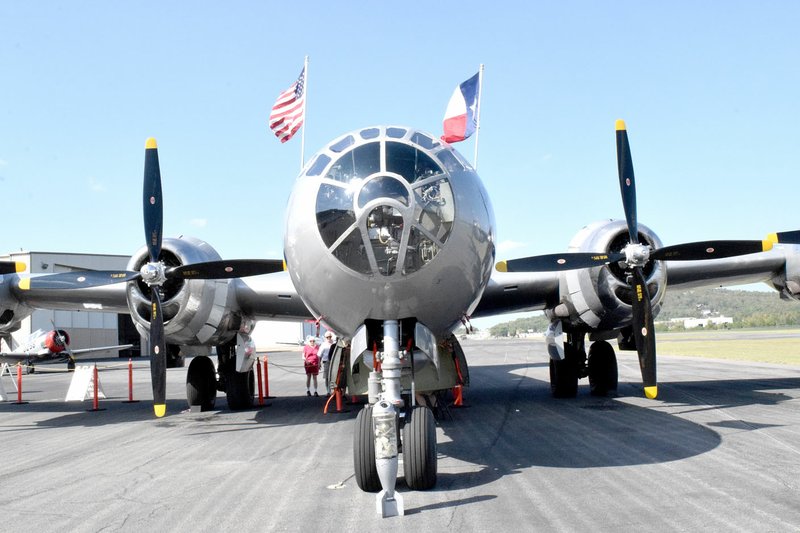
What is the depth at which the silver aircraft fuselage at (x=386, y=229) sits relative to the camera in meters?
6.59

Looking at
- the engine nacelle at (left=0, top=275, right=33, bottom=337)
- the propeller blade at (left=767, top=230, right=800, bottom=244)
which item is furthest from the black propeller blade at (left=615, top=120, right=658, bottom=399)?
the engine nacelle at (left=0, top=275, right=33, bottom=337)

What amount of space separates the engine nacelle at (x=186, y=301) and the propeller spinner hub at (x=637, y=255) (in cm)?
771

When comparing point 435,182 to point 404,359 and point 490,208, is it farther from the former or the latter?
point 404,359

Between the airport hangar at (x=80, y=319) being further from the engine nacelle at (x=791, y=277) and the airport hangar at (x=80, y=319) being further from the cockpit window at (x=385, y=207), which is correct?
the cockpit window at (x=385, y=207)

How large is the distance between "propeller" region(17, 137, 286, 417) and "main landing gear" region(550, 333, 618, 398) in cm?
744

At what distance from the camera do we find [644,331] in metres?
11.2

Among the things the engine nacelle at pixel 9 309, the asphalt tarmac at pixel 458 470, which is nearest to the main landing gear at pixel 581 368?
the asphalt tarmac at pixel 458 470

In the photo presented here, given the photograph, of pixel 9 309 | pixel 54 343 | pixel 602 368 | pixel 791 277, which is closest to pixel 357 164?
pixel 602 368

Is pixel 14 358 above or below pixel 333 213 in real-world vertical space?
below

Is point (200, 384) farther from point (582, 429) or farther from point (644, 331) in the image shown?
point (644, 331)

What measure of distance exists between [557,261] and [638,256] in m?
1.53

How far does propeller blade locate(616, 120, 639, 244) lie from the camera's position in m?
11.8

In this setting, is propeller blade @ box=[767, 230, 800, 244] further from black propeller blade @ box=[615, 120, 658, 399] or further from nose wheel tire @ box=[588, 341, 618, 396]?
nose wheel tire @ box=[588, 341, 618, 396]

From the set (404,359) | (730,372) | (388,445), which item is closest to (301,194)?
(404,359)
